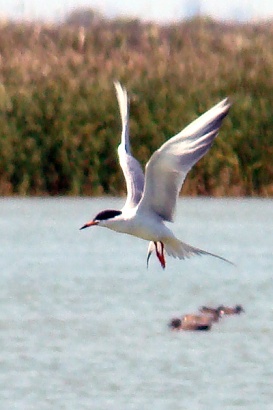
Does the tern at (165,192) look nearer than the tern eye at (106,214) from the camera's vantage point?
Yes

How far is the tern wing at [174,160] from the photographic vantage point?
8.78 m

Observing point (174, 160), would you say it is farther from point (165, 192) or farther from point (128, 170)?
point (128, 170)

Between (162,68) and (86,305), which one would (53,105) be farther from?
(86,305)

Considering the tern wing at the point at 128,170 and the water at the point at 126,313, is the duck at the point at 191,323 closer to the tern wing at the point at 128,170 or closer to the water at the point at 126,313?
the water at the point at 126,313

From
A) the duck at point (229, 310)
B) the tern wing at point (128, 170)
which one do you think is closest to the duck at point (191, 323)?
the duck at point (229, 310)

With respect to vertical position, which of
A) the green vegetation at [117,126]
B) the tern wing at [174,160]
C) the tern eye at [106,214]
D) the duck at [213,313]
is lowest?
the green vegetation at [117,126]

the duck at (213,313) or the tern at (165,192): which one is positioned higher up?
the tern at (165,192)

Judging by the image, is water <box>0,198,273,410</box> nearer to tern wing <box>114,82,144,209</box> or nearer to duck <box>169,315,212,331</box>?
duck <box>169,315,212,331</box>

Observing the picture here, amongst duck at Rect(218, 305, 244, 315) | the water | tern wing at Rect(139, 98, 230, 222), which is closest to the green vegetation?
the water

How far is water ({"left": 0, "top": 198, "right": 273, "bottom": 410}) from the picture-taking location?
35.8 feet

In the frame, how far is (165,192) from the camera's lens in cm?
932

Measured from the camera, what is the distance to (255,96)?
66.5ft

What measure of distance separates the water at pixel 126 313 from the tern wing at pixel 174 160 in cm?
160

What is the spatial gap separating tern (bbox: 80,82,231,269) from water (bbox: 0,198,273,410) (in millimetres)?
1509
